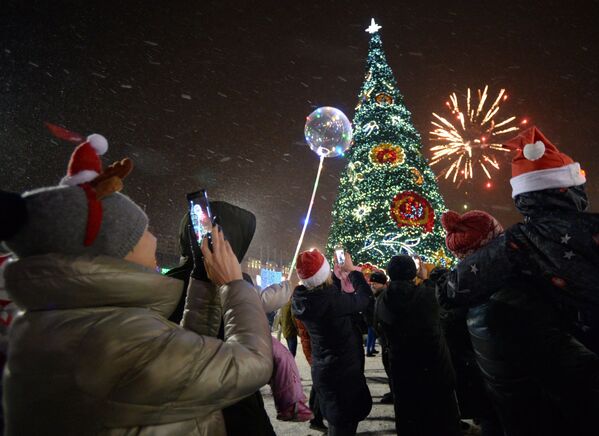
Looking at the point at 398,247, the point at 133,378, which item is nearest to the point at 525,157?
the point at 133,378

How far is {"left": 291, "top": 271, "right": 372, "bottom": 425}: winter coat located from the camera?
3.23 metres

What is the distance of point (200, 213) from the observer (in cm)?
157

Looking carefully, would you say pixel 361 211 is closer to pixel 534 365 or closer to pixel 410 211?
pixel 410 211

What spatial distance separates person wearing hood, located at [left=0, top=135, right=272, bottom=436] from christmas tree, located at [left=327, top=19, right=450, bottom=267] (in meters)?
16.7

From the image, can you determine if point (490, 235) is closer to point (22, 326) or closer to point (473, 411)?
point (473, 411)

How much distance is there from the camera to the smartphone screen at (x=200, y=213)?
5.03 feet

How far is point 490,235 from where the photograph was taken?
2455 mm

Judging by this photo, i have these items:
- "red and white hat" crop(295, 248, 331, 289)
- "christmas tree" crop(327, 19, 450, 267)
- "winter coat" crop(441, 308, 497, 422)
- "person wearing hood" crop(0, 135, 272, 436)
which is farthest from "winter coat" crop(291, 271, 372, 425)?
"christmas tree" crop(327, 19, 450, 267)

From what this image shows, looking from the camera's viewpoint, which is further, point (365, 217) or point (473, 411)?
point (365, 217)

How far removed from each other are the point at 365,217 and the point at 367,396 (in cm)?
1491

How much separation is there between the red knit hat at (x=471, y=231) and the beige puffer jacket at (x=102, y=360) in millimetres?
1936

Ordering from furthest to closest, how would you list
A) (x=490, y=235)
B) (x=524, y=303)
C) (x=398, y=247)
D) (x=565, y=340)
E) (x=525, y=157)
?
(x=398, y=247)
(x=490, y=235)
(x=525, y=157)
(x=524, y=303)
(x=565, y=340)

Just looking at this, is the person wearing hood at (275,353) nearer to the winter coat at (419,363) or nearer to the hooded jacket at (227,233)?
the hooded jacket at (227,233)

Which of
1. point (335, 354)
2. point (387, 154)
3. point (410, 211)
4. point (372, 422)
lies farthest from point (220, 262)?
point (387, 154)
